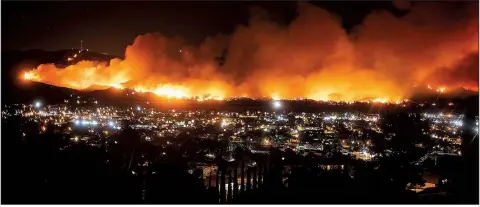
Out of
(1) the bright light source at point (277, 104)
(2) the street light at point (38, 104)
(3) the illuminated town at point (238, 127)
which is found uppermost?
(1) the bright light source at point (277, 104)

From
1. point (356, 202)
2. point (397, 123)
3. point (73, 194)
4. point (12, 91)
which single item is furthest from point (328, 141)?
point (12, 91)

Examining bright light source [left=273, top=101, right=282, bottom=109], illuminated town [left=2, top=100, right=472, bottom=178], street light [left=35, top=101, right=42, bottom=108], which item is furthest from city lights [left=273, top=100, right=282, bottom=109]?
street light [left=35, top=101, right=42, bottom=108]

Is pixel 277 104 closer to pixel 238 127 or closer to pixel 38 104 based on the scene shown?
pixel 238 127

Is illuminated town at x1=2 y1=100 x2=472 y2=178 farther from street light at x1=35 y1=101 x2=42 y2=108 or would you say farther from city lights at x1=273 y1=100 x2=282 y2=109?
city lights at x1=273 y1=100 x2=282 y2=109

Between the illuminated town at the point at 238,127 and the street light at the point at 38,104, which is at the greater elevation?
the street light at the point at 38,104

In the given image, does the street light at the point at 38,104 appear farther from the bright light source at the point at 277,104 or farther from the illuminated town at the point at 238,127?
the bright light source at the point at 277,104

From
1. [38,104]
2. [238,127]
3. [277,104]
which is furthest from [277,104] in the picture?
[38,104]

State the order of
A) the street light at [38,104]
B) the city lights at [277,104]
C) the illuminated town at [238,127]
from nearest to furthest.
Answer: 1. the illuminated town at [238,127]
2. the street light at [38,104]
3. the city lights at [277,104]

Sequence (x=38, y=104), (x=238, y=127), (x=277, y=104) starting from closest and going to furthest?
1. (x=238, y=127)
2. (x=38, y=104)
3. (x=277, y=104)

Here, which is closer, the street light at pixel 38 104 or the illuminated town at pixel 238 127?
the illuminated town at pixel 238 127

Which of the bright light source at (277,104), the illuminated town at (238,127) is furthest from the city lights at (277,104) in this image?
the illuminated town at (238,127)

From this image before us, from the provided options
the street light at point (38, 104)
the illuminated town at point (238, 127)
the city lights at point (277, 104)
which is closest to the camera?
the illuminated town at point (238, 127)
